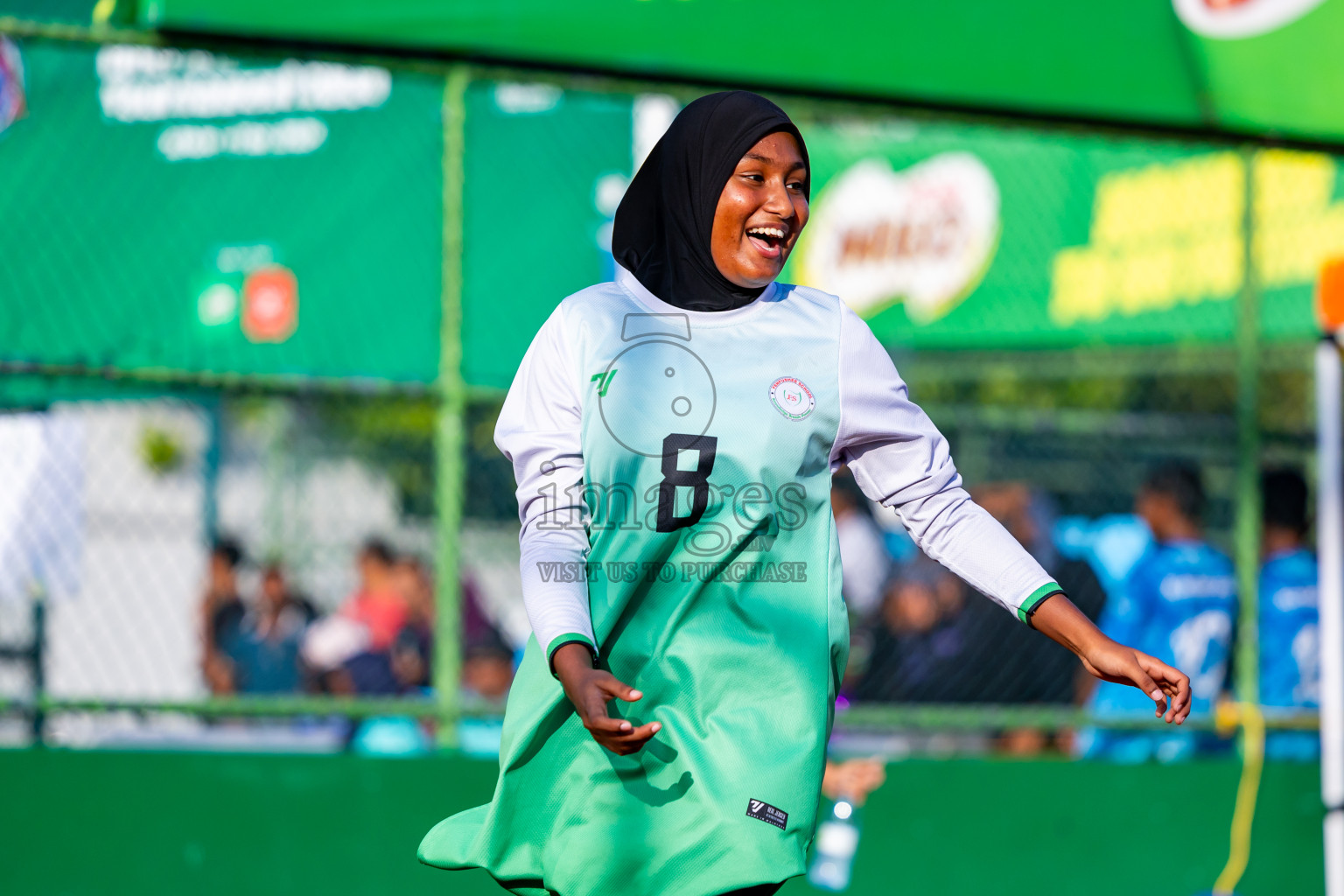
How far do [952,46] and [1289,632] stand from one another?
292 centimetres

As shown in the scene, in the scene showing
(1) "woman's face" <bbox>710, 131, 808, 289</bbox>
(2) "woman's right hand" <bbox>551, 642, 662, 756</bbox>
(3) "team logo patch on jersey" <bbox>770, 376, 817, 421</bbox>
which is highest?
(1) "woman's face" <bbox>710, 131, 808, 289</bbox>

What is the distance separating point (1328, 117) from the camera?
5.44 meters

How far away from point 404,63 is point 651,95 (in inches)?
34.0

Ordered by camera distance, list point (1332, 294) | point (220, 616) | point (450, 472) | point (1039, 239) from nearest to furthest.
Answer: point (1332, 294)
point (450, 472)
point (220, 616)
point (1039, 239)

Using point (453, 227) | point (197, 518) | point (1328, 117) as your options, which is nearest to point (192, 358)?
point (453, 227)

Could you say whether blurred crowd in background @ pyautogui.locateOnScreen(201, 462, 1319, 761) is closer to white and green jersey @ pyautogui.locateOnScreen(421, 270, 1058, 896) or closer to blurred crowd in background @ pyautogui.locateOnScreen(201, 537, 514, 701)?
blurred crowd in background @ pyautogui.locateOnScreen(201, 537, 514, 701)

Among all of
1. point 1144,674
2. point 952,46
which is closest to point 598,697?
point 1144,674

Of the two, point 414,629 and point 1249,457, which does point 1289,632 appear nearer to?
point 1249,457

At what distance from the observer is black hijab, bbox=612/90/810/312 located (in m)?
2.41

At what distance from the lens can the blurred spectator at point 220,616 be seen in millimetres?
7402

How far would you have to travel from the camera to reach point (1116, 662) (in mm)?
2316

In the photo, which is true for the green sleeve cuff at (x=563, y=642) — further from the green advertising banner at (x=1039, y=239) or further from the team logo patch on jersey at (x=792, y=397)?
the green advertising banner at (x=1039, y=239)

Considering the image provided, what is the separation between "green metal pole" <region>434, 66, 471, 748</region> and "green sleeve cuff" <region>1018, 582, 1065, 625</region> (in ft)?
8.41

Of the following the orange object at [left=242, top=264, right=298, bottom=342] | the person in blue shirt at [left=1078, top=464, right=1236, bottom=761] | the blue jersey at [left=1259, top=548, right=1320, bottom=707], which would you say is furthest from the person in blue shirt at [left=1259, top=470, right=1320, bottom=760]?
the orange object at [left=242, top=264, right=298, bottom=342]
